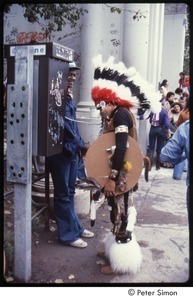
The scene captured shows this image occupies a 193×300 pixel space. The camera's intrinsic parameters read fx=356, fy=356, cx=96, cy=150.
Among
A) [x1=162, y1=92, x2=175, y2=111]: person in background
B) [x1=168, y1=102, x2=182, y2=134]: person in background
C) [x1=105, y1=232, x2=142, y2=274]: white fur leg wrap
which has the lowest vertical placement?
[x1=105, y1=232, x2=142, y2=274]: white fur leg wrap

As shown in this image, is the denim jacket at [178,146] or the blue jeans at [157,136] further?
the blue jeans at [157,136]

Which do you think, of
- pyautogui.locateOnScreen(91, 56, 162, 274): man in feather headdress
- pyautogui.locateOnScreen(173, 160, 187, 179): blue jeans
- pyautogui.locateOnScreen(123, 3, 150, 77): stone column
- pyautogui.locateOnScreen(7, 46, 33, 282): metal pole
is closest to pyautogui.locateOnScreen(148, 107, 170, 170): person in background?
pyautogui.locateOnScreen(173, 160, 187, 179): blue jeans

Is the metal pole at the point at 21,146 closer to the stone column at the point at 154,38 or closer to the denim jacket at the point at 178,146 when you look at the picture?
the denim jacket at the point at 178,146

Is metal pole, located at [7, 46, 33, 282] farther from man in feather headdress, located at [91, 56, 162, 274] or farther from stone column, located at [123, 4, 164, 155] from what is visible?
stone column, located at [123, 4, 164, 155]

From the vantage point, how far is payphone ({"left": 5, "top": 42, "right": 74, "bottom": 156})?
263 centimetres

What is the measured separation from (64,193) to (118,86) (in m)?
1.19

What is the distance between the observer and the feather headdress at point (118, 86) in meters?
2.91

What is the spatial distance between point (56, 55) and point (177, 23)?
11.7 m

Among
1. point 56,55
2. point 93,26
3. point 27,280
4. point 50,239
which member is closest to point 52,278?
point 27,280

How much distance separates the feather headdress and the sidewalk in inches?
56.9

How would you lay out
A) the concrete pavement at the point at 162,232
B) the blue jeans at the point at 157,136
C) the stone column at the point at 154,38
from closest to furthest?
the concrete pavement at the point at 162,232
the blue jeans at the point at 157,136
the stone column at the point at 154,38

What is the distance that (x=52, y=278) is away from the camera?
293 cm

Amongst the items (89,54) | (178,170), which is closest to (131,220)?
(178,170)

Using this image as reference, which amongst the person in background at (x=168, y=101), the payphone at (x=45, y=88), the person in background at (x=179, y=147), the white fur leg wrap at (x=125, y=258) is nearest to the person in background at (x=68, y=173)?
the payphone at (x=45, y=88)
